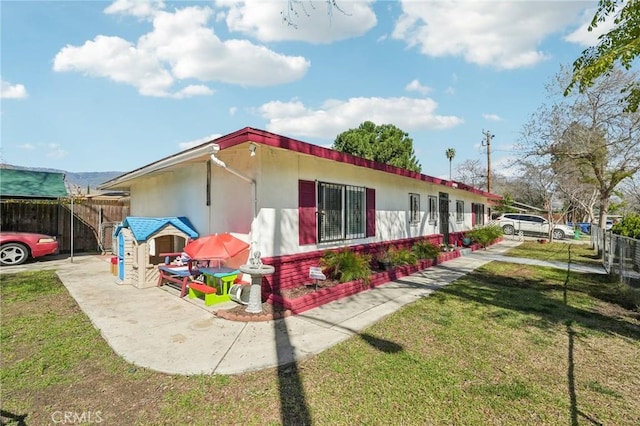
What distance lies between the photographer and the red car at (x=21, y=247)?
8547 mm

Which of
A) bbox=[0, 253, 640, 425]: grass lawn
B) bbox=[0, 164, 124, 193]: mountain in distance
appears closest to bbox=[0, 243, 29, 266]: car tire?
bbox=[0, 164, 124, 193]: mountain in distance

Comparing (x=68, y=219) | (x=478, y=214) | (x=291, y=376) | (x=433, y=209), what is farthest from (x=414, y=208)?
(x=68, y=219)

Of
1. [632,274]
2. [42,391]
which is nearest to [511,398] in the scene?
[42,391]

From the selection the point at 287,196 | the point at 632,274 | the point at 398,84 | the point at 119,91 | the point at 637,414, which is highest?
the point at 398,84

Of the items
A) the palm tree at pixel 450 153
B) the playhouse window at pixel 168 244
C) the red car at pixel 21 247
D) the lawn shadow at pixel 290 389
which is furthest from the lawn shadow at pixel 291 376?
the palm tree at pixel 450 153

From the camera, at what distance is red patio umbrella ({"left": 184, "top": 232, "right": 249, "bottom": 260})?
16.7 feet

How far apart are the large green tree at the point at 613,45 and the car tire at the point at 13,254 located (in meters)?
13.8

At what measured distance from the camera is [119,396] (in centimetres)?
259

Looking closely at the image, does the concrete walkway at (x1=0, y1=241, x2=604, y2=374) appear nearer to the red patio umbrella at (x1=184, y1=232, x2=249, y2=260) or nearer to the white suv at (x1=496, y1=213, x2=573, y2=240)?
the red patio umbrella at (x1=184, y1=232, x2=249, y2=260)

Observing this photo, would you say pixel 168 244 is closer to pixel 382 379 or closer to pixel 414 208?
pixel 382 379

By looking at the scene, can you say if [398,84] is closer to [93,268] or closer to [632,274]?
Answer: [632,274]

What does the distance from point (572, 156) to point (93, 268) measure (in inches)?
637

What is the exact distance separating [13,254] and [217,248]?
7.85 meters

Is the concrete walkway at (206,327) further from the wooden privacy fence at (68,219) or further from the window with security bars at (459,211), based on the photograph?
the window with security bars at (459,211)
